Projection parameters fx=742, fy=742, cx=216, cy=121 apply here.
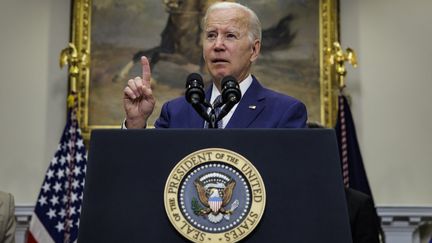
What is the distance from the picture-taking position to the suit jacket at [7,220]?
6.48m

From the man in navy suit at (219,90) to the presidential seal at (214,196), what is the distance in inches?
25.5

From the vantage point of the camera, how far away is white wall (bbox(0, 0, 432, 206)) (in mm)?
8031

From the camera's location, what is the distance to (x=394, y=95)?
813 centimetres

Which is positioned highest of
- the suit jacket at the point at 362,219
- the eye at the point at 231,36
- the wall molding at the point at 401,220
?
the eye at the point at 231,36

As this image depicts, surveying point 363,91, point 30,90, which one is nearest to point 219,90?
point 363,91

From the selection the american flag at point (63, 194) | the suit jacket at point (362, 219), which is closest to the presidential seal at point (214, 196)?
the suit jacket at point (362, 219)

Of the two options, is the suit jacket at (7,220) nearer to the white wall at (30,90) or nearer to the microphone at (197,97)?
the white wall at (30,90)

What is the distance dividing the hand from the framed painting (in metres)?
5.33

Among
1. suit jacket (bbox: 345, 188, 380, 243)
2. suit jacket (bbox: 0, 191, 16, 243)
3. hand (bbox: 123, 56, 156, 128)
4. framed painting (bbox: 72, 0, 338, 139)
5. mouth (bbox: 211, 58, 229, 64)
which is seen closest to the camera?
hand (bbox: 123, 56, 156, 128)

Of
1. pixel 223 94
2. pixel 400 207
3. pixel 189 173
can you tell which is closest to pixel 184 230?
pixel 189 173

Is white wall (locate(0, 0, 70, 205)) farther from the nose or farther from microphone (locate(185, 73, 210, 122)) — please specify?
microphone (locate(185, 73, 210, 122))

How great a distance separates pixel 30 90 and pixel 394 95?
4.01 m

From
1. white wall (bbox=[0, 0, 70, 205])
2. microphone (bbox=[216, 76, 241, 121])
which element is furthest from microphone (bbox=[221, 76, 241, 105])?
white wall (bbox=[0, 0, 70, 205])

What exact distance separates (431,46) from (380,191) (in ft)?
5.54
